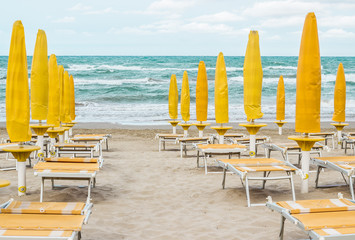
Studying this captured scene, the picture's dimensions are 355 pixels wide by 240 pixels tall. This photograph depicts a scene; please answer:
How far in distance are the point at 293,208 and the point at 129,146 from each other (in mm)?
8749

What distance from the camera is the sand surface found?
188 inches

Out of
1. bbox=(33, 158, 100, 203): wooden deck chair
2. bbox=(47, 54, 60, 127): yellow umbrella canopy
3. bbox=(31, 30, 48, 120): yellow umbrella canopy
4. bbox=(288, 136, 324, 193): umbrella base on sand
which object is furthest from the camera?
bbox=(47, 54, 60, 127): yellow umbrella canopy

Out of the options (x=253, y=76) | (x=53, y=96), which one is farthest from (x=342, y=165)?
(x=53, y=96)

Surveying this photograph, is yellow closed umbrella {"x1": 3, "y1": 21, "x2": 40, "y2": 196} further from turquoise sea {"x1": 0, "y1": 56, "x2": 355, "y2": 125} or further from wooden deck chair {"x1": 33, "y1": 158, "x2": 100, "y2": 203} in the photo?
turquoise sea {"x1": 0, "y1": 56, "x2": 355, "y2": 125}

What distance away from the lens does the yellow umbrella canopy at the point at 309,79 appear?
19.1ft

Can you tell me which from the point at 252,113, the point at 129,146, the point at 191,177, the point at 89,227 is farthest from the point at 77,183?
the point at 129,146

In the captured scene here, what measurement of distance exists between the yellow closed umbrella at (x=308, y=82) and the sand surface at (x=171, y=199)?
1027 mm

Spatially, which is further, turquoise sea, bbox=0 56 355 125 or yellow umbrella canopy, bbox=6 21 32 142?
turquoise sea, bbox=0 56 355 125

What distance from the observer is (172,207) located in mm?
5844

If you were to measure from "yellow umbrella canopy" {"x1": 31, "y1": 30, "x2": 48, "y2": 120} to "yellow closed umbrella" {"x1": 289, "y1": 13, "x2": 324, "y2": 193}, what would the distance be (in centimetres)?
390

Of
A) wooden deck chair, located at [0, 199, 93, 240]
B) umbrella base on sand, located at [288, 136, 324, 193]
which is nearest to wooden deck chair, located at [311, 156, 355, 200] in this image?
umbrella base on sand, located at [288, 136, 324, 193]

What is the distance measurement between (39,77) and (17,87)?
4.19ft

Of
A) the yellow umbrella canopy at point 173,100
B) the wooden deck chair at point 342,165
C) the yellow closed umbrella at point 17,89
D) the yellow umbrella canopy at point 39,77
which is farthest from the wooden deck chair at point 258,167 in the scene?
the yellow umbrella canopy at point 173,100

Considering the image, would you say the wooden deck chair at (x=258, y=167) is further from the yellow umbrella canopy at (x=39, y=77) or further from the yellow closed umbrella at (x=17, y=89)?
the yellow umbrella canopy at (x=39, y=77)
